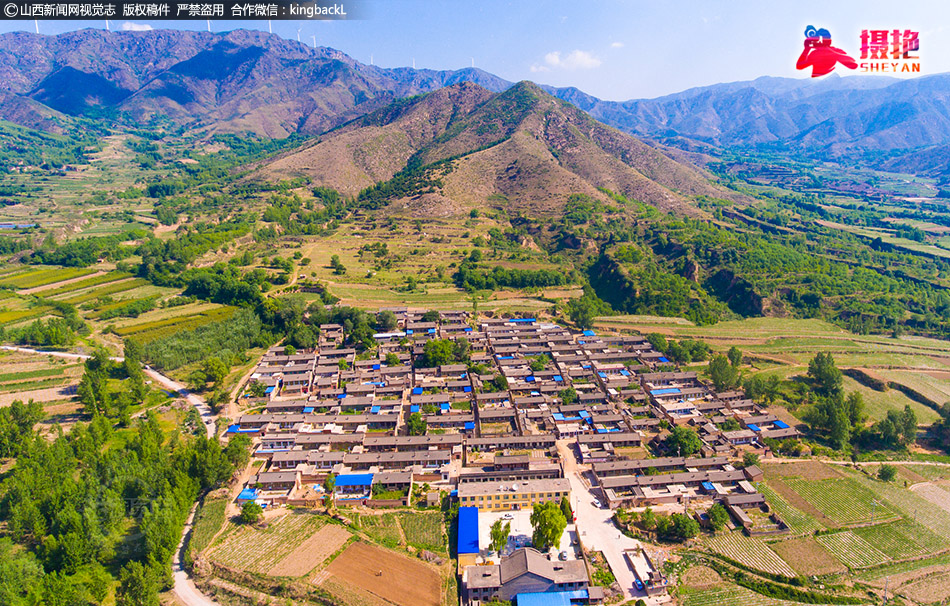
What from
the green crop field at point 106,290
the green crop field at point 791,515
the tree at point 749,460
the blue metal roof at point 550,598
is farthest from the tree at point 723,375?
the green crop field at point 106,290

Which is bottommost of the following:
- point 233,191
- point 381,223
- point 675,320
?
point 675,320

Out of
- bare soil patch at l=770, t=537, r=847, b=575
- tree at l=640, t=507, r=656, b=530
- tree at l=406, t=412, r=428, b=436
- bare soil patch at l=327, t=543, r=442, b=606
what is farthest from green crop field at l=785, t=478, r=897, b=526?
→ tree at l=406, t=412, r=428, b=436

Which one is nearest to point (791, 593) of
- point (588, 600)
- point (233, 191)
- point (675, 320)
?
point (588, 600)

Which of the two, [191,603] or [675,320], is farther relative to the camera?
[675,320]

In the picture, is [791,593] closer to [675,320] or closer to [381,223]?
[675,320]

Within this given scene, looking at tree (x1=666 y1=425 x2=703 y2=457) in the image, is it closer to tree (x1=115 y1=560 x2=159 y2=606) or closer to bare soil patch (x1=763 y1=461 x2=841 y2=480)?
bare soil patch (x1=763 y1=461 x2=841 y2=480)
